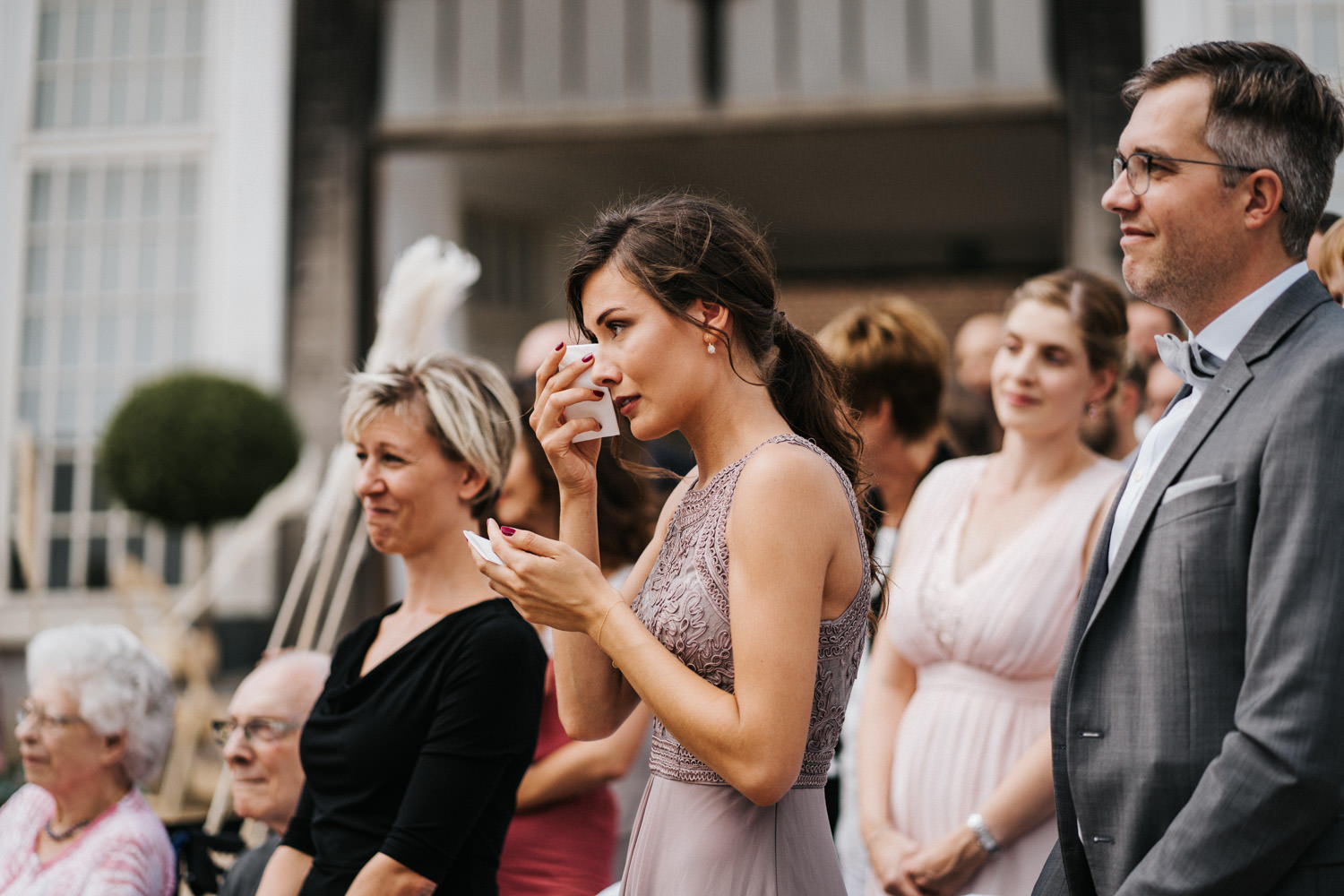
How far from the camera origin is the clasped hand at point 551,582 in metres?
1.48

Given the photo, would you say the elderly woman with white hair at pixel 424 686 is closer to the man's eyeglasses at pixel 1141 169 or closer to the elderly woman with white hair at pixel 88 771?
the elderly woman with white hair at pixel 88 771

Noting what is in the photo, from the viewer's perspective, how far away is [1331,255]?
2072mm

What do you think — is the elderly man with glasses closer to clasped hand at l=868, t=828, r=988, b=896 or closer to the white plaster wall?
clasped hand at l=868, t=828, r=988, b=896

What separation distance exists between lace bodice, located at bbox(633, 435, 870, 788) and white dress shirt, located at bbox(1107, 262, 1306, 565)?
31cm

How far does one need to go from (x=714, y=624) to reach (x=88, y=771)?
60.7 inches

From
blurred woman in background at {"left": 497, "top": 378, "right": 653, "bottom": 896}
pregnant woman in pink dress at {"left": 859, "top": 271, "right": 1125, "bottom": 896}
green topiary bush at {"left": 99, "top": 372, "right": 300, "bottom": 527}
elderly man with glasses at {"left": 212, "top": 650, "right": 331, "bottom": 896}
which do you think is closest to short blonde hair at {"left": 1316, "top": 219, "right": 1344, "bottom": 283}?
pregnant woman in pink dress at {"left": 859, "top": 271, "right": 1125, "bottom": 896}

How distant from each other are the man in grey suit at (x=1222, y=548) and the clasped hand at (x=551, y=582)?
54cm

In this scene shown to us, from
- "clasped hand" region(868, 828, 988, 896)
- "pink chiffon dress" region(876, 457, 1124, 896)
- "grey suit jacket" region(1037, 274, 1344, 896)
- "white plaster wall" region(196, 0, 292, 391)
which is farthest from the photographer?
"white plaster wall" region(196, 0, 292, 391)

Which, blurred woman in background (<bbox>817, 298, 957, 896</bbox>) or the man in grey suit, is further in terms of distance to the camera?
blurred woman in background (<bbox>817, 298, 957, 896</bbox>)

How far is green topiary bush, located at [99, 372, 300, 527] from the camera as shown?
601 cm

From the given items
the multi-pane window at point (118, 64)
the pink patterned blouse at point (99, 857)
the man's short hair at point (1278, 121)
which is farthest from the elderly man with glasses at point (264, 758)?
the multi-pane window at point (118, 64)

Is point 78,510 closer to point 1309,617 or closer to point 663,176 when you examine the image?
point 663,176

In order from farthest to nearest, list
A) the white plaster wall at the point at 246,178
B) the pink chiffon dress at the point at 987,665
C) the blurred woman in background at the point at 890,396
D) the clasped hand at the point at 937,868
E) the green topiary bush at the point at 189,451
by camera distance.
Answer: the white plaster wall at the point at 246,178 < the green topiary bush at the point at 189,451 < the blurred woman in background at the point at 890,396 < the pink chiffon dress at the point at 987,665 < the clasped hand at the point at 937,868

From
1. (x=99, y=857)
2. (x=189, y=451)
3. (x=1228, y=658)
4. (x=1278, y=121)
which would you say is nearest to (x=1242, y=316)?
(x=1278, y=121)
